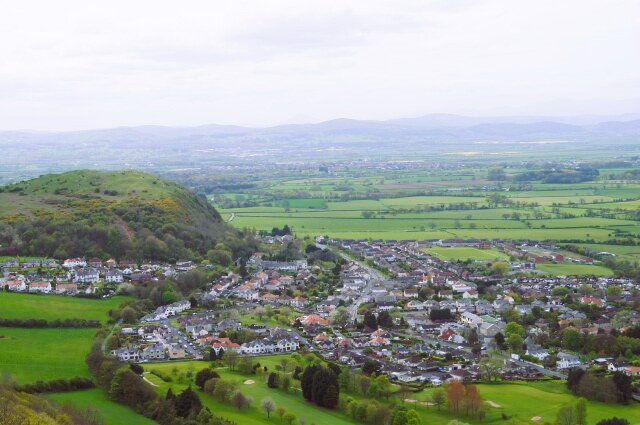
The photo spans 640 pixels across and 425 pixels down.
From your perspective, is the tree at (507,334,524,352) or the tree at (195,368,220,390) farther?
the tree at (507,334,524,352)

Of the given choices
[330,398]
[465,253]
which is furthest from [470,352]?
[465,253]

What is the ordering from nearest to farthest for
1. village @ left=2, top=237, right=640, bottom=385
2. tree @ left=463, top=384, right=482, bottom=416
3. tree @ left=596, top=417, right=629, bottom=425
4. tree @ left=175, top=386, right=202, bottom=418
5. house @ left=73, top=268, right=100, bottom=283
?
1. tree @ left=596, top=417, right=629, bottom=425
2. tree @ left=175, top=386, right=202, bottom=418
3. tree @ left=463, top=384, right=482, bottom=416
4. village @ left=2, top=237, right=640, bottom=385
5. house @ left=73, top=268, right=100, bottom=283

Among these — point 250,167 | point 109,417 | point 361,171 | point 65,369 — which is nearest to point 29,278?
point 65,369

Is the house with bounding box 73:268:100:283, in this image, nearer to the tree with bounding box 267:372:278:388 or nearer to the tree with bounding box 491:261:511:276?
the tree with bounding box 267:372:278:388

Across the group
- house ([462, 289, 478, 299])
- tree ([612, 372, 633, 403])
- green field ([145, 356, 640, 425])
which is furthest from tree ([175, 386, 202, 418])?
house ([462, 289, 478, 299])

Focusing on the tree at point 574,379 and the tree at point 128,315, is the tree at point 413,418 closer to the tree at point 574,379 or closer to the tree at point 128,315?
the tree at point 574,379

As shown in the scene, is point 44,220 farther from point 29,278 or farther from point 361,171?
point 361,171

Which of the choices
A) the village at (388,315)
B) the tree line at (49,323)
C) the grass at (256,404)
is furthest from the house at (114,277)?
the grass at (256,404)
